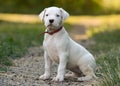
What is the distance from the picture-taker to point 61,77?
803 centimetres

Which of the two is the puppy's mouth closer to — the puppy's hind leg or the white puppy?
the white puppy

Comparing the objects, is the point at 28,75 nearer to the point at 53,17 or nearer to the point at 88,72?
the point at 88,72

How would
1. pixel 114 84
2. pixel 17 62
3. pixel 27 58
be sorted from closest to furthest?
pixel 114 84
pixel 17 62
pixel 27 58

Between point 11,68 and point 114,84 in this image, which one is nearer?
point 114,84

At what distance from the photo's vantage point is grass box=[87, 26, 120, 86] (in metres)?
7.11

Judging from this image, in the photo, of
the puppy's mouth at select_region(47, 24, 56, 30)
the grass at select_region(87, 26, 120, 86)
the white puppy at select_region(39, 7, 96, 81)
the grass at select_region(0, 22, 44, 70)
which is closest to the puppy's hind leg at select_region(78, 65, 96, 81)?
the white puppy at select_region(39, 7, 96, 81)

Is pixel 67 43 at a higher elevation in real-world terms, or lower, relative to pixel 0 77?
higher

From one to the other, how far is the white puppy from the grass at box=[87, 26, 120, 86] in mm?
279

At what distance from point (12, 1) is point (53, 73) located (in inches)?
878

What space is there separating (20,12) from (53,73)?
2231 centimetres

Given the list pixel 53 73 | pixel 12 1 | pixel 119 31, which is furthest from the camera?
pixel 12 1

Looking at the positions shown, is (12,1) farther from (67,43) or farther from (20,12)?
(67,43)

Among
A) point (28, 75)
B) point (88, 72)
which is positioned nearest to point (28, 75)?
point (28, 75)

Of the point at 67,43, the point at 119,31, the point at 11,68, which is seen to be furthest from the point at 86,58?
the point at 119,31
